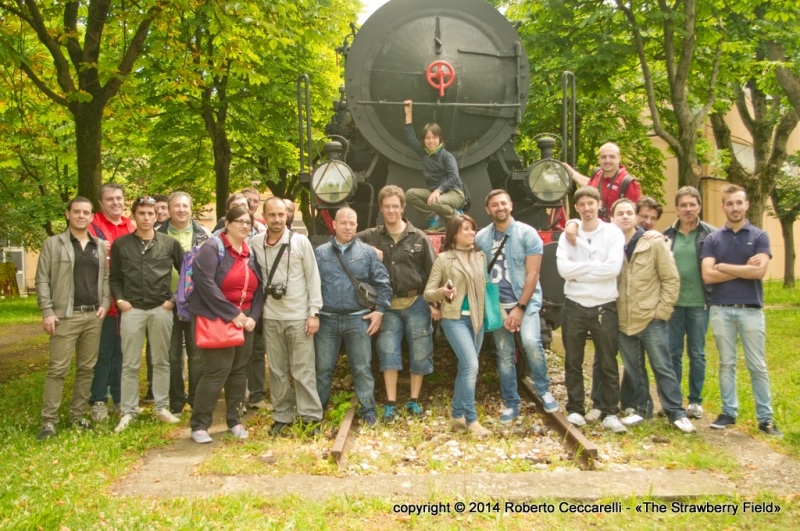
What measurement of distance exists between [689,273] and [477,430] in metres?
2.17

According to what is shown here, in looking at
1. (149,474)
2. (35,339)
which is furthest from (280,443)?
Result: (35,339)

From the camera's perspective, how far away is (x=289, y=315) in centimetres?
534

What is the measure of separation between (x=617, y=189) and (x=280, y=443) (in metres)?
3.66

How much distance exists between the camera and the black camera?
5293 millimetres

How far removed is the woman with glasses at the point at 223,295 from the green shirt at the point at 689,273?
3.41m

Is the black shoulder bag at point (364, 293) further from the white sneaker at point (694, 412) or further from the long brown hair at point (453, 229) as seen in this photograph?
the white sneaker at point (694, 412)

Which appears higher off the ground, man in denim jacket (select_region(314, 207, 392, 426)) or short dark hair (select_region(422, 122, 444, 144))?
short dark hair (select_region(422, 122, 444, 144))

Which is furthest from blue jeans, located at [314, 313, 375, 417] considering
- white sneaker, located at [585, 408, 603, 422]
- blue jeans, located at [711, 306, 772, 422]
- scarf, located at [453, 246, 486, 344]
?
blue jeans, located at [711, 306, 772, 422]

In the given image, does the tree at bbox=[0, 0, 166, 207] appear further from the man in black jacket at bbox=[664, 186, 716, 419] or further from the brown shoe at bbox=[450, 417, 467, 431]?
the man in black jacket at bbox=[664, 186, 716, 419]

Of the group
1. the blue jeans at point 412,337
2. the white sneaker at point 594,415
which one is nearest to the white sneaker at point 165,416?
the blue jeans at point 412,337

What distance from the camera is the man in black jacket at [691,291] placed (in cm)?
561

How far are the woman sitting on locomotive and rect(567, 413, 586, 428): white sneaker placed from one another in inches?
78.8

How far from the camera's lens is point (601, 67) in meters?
10.2

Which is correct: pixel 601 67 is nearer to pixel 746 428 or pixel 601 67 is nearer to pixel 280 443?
pixel 746 428
